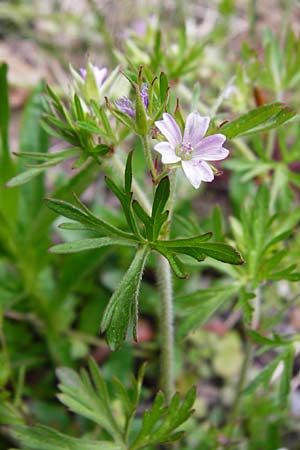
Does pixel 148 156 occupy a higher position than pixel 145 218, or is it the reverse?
pixel 148 156

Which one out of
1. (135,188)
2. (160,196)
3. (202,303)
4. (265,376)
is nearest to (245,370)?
(265,376)

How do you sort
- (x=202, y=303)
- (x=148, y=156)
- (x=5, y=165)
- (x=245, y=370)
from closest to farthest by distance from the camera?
(x=148, y=156) < (x=202, y=303) < (x=245, y=370) < (x=5, y=165)

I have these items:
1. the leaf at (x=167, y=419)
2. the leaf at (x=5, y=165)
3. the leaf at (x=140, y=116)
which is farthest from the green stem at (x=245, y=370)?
the leaf at (x=5, y=165)

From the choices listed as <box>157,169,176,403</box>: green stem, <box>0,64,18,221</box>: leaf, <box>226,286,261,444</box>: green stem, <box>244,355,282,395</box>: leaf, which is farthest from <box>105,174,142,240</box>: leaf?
<box>0,64,18,221</box>: leaf

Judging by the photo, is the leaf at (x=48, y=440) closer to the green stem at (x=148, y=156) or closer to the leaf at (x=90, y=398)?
the leaf at (x=90, y=398)

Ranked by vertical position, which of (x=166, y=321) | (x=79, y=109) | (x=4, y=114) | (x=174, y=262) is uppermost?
(x=4, y=114)

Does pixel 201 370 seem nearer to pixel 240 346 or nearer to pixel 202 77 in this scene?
pixel 240 346

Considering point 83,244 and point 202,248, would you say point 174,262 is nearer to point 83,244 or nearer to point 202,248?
point 202,248
